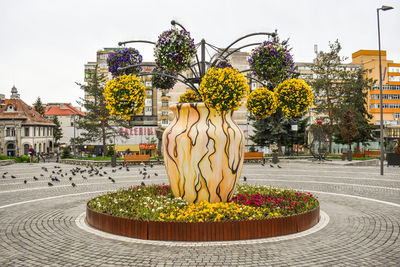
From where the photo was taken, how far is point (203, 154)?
27.4 feet

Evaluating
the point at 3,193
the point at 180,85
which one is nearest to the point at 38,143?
the point at 180,85

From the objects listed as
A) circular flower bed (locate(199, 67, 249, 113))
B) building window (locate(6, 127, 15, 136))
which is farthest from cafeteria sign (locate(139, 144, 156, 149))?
circular flower bed (locate(199, 67, 249, 113))

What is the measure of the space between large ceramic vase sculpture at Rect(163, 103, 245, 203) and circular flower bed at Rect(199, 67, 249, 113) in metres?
0.80

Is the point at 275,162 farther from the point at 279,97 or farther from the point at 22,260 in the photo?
the point at 22,260

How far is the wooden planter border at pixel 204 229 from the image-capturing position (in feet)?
23.0

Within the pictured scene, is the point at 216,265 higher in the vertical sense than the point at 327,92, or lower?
lower

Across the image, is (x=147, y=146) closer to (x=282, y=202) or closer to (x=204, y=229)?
(x=282, y=202)

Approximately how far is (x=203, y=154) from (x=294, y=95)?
316cm

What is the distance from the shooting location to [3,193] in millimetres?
13789

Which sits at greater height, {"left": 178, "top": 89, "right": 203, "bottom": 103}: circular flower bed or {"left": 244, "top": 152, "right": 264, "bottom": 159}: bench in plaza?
{"left": 178, "top": 89, "right": 203, "bottom": 103}: circular flower bed

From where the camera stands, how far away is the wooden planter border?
23.0 ft

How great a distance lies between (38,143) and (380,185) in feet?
201

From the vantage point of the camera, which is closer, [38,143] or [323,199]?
[323,199]

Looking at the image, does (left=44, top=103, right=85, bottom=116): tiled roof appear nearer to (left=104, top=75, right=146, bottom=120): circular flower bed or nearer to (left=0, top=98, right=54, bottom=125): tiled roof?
(left=0, top=98, right=54, bottom=125): tiled roof
